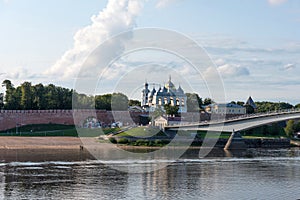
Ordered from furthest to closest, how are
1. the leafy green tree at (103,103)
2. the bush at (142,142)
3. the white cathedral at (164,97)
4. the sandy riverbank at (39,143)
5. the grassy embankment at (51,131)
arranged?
the white cathedral at (164,97)
the leafy green tree at (103,103)
the grassy embankment at (51,131)
the bush at (142,142)
the sandy riverbank at (39,143)

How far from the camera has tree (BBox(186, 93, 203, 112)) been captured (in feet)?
310

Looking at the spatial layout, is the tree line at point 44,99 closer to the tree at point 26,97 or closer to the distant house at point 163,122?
the tree at point 26,97

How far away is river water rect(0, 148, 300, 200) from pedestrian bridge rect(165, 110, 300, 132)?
10536 millimetres

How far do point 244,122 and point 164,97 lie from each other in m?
47.4

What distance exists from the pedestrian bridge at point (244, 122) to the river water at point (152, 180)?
34.6 ft

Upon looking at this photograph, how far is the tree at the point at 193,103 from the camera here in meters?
94.3

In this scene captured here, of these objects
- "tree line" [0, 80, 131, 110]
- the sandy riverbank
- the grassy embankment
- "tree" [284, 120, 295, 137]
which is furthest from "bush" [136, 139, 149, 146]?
"tree" [284, 120, 295, 137]

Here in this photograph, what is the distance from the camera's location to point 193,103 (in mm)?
99312

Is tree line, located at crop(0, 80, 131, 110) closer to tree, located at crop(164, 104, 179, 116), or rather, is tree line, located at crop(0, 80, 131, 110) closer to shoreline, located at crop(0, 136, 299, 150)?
tree, located at crop(164, 104, 179, 116)

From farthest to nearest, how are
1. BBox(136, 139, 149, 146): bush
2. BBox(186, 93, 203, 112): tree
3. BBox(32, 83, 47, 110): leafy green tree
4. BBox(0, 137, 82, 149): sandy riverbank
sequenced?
BBox(186, 93, 203, 112): tree < BBox(32, 83, 47, 110): leafy green tree < BBox(136, 139, 149, 146): bush < BBox(0, 137, 82, 149): sandy riverbank

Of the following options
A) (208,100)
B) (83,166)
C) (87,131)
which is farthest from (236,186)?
(208,100)

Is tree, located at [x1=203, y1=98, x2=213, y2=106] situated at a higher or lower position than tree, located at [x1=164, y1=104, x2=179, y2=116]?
higher

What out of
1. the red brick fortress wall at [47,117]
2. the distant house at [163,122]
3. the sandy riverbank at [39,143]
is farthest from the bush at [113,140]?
the red brick fortress wall at [47,117]

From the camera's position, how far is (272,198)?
2491 cm
